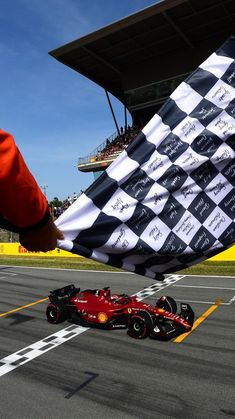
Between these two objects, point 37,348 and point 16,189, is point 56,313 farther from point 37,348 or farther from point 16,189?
point 16,189

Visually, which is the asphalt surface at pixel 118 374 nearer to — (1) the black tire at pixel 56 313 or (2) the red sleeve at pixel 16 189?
(1) the black tire at pixel 56 313

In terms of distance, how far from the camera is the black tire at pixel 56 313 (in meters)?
8.27

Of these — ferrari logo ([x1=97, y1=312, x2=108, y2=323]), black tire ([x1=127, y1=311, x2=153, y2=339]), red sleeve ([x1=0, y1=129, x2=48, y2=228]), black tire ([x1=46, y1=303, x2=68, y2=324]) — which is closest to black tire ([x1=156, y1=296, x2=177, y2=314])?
black tire ([x1=127, y1=311, x2=153, y2=339])

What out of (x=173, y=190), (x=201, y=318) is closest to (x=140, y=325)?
(x=201, y=318)

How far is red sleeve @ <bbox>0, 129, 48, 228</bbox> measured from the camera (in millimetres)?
1026

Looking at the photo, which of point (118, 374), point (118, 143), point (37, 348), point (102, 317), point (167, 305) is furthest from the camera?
point (118, 143)

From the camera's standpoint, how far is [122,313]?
7566mm

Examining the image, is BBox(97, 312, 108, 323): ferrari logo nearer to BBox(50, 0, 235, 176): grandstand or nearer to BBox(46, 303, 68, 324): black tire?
BBox(46, 303, 68, 324): black tire

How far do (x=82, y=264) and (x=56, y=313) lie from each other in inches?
424

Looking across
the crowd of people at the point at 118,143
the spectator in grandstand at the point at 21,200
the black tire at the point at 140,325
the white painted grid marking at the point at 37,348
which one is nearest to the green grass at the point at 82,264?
the black tire at the point at 140,325

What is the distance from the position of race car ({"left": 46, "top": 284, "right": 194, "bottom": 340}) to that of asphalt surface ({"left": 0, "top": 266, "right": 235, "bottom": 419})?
0.18 m

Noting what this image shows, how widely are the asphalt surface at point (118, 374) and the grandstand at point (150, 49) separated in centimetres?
2251

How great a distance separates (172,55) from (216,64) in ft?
104

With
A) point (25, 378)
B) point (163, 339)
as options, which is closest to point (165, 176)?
point (25, 378)
